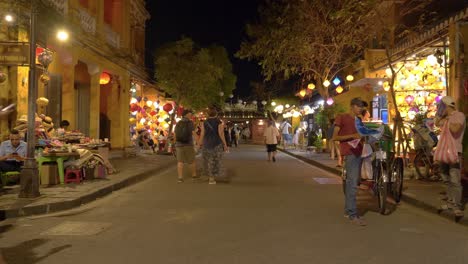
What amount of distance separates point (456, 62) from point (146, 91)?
71.4 ft

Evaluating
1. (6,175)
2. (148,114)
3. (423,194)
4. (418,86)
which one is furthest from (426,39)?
(148,114)

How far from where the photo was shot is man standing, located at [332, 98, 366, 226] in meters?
7.57

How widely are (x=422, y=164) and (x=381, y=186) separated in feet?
16.1

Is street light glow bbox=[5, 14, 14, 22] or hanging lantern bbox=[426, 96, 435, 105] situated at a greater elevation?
street light glow bbox=[5, 14, 14, 22]

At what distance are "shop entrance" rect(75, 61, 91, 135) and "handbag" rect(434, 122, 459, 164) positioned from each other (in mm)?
16828

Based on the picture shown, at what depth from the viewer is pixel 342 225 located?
24.3 feet

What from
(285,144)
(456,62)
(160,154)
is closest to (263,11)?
(160,154)

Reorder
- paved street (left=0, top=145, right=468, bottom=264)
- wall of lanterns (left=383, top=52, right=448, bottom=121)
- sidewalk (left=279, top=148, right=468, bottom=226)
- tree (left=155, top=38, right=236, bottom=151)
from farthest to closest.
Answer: tree (left=155, top=38, right=236, bottom=151), wall of lanterns (left=383, top=52, right=448, bottom=121), sidewalk (left=279, top=148, right=468, bottom=226), paved street (left=0, top=145, right=468, bottom=264)

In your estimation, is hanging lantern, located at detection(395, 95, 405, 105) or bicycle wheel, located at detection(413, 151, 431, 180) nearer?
bicycle wheel, located at detection(413, 151, 431, 180)

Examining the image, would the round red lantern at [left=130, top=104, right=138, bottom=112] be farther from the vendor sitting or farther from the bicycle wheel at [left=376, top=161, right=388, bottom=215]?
the bicycle wheel at [left=376, top=161, right=388, bottom=215]

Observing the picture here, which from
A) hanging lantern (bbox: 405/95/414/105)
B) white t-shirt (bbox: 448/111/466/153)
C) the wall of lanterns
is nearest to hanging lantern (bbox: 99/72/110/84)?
the wall of lanterns

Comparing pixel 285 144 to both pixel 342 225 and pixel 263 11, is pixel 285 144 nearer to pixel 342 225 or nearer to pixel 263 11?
pixel 263 11

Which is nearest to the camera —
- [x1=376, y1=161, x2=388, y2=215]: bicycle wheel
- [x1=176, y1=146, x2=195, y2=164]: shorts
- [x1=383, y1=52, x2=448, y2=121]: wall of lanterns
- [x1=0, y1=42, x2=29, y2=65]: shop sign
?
[x1=376, y1=161, x2=388, y2=215]: bicycle wheel

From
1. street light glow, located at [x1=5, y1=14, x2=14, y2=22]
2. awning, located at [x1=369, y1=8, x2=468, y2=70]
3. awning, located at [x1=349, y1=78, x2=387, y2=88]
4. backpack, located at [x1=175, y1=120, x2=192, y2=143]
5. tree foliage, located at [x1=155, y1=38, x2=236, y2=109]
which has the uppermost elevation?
tree foliage, located at [x1=155, y1=38, x2=236, y2=109]
